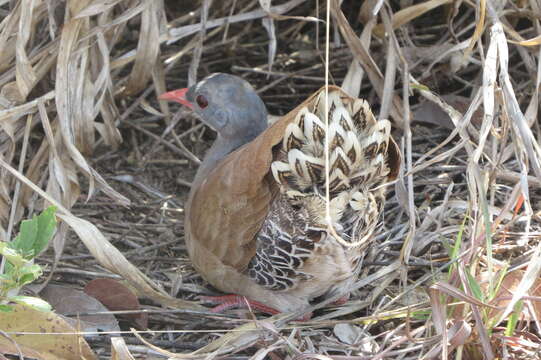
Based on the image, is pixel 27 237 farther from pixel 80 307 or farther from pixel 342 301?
pixel 342 301

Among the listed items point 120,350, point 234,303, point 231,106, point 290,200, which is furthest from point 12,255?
point 231,106

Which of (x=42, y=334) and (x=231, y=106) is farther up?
(x=231, y=106)

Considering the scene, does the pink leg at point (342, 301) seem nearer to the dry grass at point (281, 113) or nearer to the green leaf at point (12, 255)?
the dry grass at point (281, 113)

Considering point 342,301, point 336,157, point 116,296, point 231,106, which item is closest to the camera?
point 336,157

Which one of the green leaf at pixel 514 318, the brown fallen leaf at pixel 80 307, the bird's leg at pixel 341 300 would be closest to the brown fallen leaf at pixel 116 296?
the brown fallen leaf at pixel 80 307

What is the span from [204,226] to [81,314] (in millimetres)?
592

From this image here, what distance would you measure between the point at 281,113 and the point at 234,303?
4.58ft

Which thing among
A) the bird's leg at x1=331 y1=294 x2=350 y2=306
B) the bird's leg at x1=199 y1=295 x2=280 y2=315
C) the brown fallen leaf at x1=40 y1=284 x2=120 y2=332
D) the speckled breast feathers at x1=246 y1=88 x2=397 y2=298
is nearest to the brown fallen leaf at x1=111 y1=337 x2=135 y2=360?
the brown fallen leaf at x1=40 y1=284 x2=120 y2=332

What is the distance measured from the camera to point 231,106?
149 inches

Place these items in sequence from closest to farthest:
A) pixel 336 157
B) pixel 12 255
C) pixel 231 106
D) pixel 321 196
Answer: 1. pixel 12 255
2. pixel 336 157
3. pixel 321 196
4. pixel 231 106

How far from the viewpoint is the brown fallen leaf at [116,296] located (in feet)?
10.7

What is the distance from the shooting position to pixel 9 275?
2504mm

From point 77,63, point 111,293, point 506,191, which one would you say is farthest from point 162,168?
point 506,191

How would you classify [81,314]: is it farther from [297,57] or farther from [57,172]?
[297,57]
